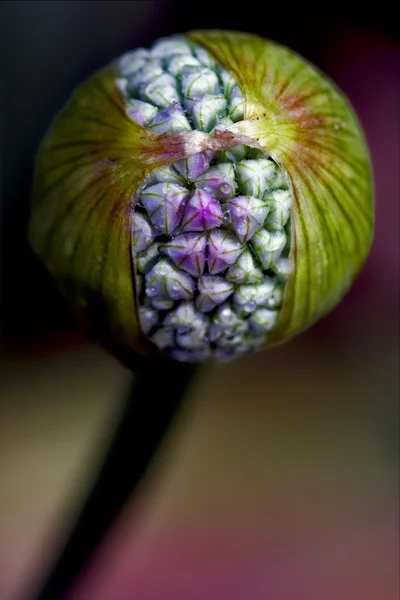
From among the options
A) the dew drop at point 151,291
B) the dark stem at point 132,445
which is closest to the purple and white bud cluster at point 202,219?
the dew drop at point 151,291

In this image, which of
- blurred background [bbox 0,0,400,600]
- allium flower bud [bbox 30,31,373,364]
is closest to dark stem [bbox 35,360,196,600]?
blurred background [bbox 0,0,400,600]

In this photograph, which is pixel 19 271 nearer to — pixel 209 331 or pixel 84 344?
pixel 84 344

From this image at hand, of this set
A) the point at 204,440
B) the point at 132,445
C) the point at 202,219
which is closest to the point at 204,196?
the point at 202,219

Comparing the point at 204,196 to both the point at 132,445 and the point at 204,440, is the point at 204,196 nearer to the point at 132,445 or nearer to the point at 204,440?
the point at 132,445

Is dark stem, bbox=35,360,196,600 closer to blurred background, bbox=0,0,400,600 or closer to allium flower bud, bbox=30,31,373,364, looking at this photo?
blurred background, bbox=0,0,400,600

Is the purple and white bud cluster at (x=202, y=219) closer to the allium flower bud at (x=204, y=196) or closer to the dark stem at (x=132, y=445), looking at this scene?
the allium flower bud at (x=204, y=196)

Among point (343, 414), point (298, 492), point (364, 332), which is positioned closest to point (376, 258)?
point (364, 332)
